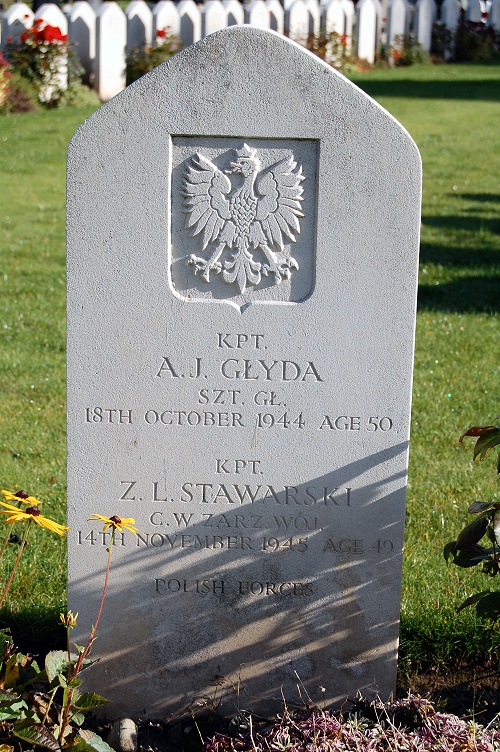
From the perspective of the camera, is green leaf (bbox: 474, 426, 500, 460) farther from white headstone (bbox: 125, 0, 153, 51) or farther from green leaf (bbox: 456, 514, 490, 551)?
white headstone (bbox: 125, 0, 153, 51)

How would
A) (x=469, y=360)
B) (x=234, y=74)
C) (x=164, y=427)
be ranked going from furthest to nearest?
(x=469, y=360)
(x=164, y=427)
(x=234, y=74)

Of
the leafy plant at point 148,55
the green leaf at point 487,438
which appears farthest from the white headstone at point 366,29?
the green leaf at point 487,438

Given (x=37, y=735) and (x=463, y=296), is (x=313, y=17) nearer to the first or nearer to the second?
(x=463, y=296)

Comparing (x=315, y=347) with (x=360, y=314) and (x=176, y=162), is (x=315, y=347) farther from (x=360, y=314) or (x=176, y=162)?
(x=176, y=162)

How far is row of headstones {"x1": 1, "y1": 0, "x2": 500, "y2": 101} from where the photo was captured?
54.0 ft

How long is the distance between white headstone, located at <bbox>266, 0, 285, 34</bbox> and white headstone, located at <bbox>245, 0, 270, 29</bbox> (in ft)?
0.51

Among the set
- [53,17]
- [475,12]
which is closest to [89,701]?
[53,17]

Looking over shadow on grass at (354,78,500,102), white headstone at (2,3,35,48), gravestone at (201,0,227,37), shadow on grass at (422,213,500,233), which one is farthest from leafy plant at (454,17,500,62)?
shadow on grass at (422,213,500,233)

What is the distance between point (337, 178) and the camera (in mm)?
3102

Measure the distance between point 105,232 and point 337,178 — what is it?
2.48 feet

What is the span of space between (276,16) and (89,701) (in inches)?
718

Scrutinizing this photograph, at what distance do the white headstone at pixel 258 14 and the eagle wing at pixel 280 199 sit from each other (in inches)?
640

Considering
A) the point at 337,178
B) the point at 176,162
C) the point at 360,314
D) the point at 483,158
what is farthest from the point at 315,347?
the point at 483,158

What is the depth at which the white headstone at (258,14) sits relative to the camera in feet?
60.5
